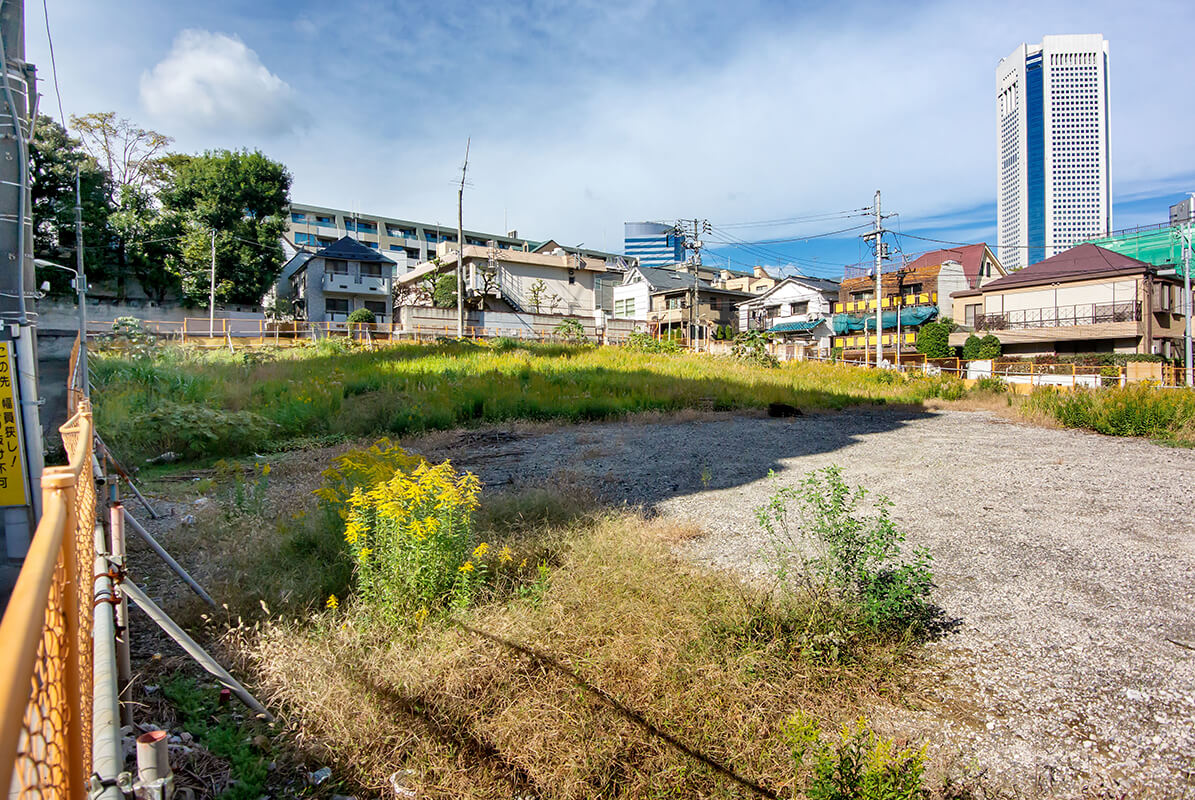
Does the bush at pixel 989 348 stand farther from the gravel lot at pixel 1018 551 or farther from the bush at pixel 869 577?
the bush at pixel 869 577

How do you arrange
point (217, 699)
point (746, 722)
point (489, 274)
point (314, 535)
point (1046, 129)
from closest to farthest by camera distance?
point (746, 722) < point (217, 699) < point (314, 535) < point (489, 274) < point (1046, 129)

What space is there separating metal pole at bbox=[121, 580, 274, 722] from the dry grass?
3.9 inches

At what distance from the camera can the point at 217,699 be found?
2.50 metres

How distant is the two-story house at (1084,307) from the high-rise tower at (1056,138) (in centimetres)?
8519

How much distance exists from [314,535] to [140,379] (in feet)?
30.7

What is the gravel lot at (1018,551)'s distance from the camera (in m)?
2.24

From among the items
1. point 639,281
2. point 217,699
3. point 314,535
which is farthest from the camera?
point 639,281

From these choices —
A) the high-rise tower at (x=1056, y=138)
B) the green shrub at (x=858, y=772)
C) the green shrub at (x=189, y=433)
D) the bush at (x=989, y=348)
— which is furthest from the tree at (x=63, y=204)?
the high-rise tower at (x=1056, y=138)

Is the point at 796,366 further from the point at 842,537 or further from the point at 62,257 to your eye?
the point at 62,257

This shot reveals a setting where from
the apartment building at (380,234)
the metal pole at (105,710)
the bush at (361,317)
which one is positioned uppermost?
the apartment building at (380,234)

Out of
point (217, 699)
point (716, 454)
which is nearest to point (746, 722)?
point (217, 699)

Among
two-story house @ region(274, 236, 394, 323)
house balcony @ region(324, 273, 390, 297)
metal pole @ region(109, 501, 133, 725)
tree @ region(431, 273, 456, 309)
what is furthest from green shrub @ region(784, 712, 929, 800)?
house balcony @ region(324, 273, 390, 297)

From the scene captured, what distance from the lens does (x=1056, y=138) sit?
116 metres

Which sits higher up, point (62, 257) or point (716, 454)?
point (62, 257)
